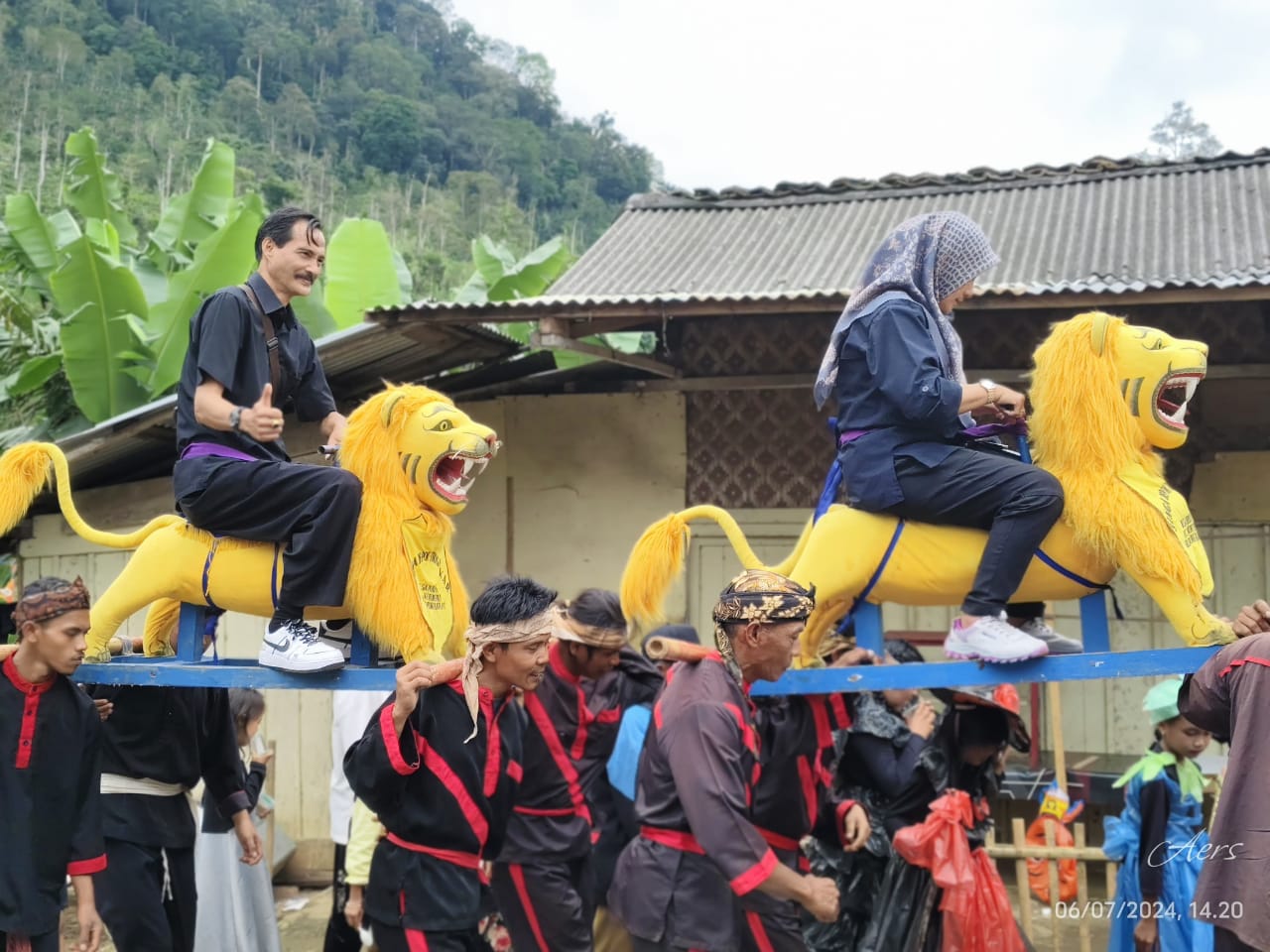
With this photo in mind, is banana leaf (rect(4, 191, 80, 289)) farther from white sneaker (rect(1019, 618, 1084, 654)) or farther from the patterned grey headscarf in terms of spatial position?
white sneaker (rect(1019, 618, 1084, 654))

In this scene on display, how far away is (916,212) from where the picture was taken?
360 inches

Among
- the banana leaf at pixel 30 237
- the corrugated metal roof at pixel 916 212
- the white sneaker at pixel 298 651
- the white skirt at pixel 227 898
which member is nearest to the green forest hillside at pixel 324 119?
the banana leaf at pixel 30 237

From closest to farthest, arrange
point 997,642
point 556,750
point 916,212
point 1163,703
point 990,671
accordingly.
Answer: point 997,642 < point 990,671 < point 556,750 < point 1163,703 < point 916,212

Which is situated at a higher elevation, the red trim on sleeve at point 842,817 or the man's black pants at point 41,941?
the red trim on sleeve at point 842,817

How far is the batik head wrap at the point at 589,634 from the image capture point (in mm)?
5102

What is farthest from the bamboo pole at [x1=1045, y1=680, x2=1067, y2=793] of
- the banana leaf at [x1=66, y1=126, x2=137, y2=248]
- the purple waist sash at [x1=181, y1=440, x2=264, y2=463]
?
the banana leaf at [x1=66, y1=126, x2=137, y2=248]

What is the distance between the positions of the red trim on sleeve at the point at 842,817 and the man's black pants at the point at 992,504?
1118 mm

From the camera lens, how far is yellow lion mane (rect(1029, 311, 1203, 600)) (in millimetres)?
3607

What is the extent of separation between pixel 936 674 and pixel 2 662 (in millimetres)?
2755

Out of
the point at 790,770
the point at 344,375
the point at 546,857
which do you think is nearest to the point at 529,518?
the point at 344,375

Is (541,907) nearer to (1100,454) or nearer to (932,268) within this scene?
(1100,454)

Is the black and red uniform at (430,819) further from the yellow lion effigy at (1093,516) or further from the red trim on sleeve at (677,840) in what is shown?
the yellow lion effigy at (1093,516)

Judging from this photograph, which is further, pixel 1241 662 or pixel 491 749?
pixel 491 749

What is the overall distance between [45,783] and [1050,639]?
3.04m
